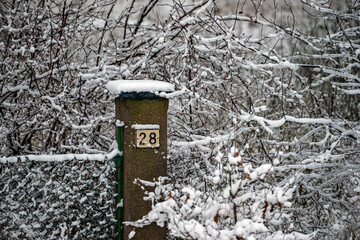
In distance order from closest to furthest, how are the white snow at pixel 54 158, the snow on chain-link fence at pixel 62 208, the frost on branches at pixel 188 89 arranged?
the white snow at pixel 54 158 → the snow on chain-link fence at pixel 62 208 → the frost on branches at pixel 188 89

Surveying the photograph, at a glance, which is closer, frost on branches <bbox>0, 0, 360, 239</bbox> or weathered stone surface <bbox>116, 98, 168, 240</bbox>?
weathered stone surface <bbox>116, 98, 168, 240</bbox>

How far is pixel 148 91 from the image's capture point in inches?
101

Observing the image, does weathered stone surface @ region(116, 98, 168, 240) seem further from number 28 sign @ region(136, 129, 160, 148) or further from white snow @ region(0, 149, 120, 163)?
white snow @ region(0, 149, 120, 163)

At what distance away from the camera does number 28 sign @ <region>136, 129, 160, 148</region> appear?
260 centimetres

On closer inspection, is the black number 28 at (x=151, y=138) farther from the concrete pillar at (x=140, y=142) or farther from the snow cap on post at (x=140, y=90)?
the snow cap on post at (x=140, y=90)

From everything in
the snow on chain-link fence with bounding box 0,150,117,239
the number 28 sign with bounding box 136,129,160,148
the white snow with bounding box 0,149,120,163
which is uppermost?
the number 28 sign with bounding box 136,129,160,148

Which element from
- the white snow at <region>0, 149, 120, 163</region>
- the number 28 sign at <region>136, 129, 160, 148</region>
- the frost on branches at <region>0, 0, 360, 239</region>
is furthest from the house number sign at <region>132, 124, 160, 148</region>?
the frost on branches at <region>0, 0, 360, 239</region>

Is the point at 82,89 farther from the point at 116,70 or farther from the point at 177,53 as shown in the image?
the point at 177,53

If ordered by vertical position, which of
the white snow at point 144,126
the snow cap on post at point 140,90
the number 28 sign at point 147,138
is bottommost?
the number 28 sign at point 147,138

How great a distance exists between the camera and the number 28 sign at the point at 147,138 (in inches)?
102

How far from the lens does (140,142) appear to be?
8.55 ft

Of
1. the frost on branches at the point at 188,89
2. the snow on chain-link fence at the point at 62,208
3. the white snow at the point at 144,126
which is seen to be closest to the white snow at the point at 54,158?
the snow on chain-link fence at the point at 62,208

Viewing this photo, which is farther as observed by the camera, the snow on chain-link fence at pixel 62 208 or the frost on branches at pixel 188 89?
the frost on branches at pixel 188 89

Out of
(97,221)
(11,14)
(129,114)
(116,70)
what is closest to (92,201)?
(97,221)
